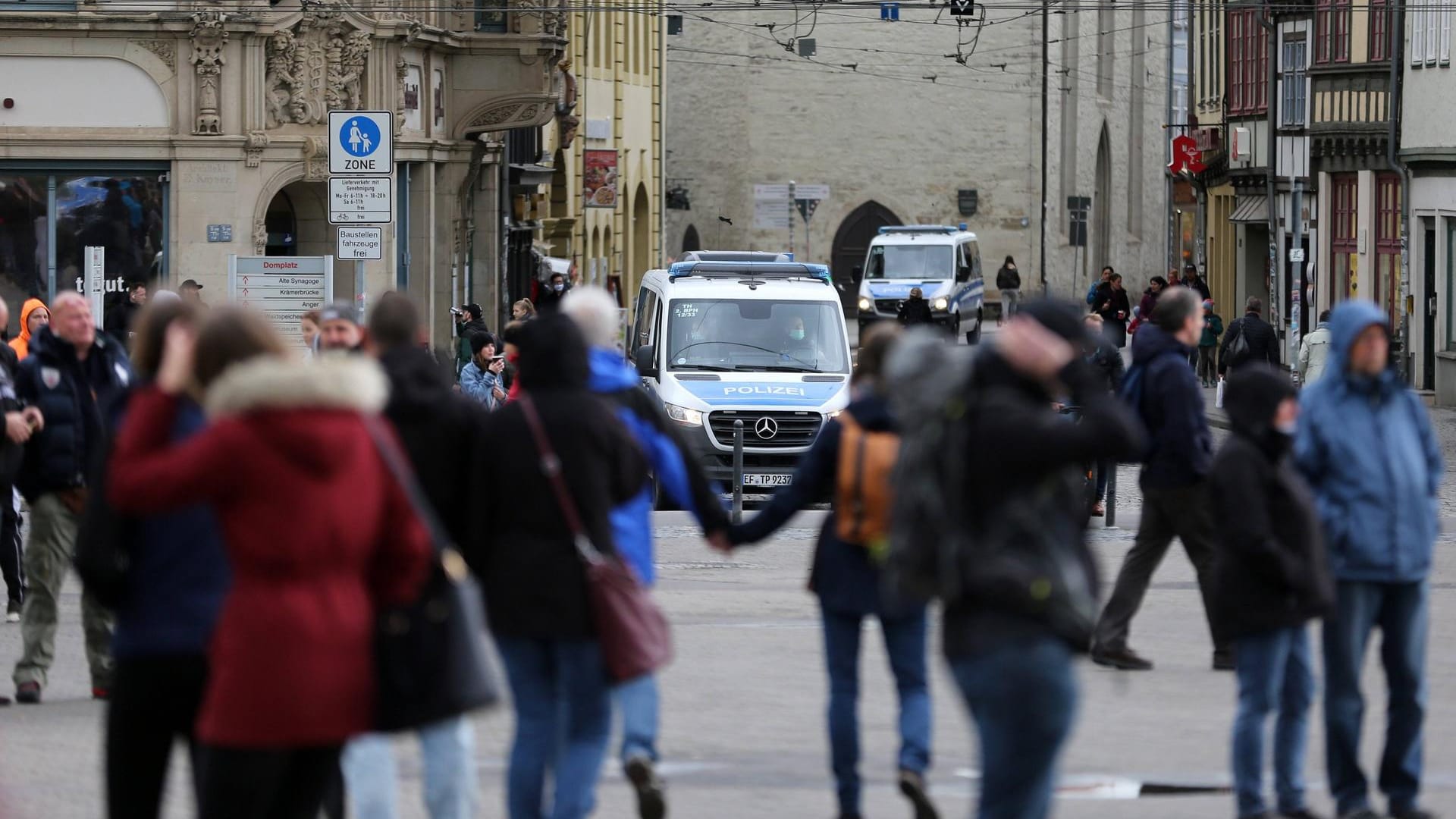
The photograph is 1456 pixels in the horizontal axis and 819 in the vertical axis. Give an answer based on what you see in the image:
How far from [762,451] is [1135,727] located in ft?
34.6

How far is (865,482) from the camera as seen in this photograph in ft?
24.6

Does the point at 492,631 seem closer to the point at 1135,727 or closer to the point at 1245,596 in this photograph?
the point at 1245,596

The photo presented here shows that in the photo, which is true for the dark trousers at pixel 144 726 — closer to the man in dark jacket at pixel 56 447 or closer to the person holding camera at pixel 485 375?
the man in dark jacket at pixel 56 447

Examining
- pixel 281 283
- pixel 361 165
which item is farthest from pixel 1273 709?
pixel 281 283

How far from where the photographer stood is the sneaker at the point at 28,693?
10188 millimetres

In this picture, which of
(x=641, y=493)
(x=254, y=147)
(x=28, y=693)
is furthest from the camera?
(x=254, y=147)

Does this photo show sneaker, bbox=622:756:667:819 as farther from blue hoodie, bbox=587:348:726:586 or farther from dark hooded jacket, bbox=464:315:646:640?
dark hooded jacket, bbox=464:315:646:640

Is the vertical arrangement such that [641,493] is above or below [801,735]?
above

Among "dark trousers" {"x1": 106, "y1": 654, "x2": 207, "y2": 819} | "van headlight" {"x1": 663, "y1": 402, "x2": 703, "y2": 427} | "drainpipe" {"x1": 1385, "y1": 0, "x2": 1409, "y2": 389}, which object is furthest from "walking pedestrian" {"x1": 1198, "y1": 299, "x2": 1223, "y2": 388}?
"dark trousers" {"x1": 106, "y1": 654, "x2": 207, "y2": 819}

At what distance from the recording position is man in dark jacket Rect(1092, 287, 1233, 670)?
1066 centimetres

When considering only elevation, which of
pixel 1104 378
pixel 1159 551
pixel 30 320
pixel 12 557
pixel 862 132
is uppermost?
pixel 862 132

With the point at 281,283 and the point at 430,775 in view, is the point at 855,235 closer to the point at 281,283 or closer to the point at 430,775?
the point at 281,283

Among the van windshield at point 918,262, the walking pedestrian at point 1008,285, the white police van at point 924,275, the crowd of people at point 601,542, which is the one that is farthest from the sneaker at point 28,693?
the walking pedestrian at point 1008,285

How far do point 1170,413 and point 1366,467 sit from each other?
3098mm
